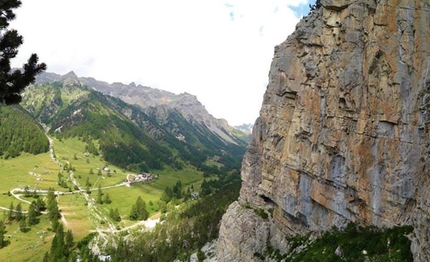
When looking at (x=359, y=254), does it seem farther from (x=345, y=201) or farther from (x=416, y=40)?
(x=416, y=40)

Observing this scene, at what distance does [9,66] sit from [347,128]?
48.3m

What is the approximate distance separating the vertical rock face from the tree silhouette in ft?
122

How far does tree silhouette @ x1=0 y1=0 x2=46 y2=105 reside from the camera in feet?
70.1

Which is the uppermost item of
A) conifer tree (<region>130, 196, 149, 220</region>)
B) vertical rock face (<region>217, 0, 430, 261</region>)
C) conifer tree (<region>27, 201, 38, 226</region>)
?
vertical rock face (<region>217, 0, 430, 261</region>)

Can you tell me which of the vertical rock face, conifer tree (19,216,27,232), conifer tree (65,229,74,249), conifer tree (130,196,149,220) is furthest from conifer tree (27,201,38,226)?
the vertical rock face

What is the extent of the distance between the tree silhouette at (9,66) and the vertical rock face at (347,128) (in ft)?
122

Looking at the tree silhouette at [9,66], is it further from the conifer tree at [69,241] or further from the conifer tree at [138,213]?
the conifer tree at [138,213]

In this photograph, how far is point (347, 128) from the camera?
→ 180 ft

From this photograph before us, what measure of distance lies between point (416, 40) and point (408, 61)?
2816mm

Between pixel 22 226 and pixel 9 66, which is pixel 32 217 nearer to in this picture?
pixel 22 226

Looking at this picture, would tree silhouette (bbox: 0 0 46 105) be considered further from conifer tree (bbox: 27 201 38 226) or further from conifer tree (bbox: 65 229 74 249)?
conifer tree (bbox: 27 201 38 226)

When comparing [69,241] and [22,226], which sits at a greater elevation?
[22,226]

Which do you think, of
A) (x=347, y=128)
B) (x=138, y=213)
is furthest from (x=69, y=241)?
(x=347, y=128)

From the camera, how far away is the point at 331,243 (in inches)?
2112
